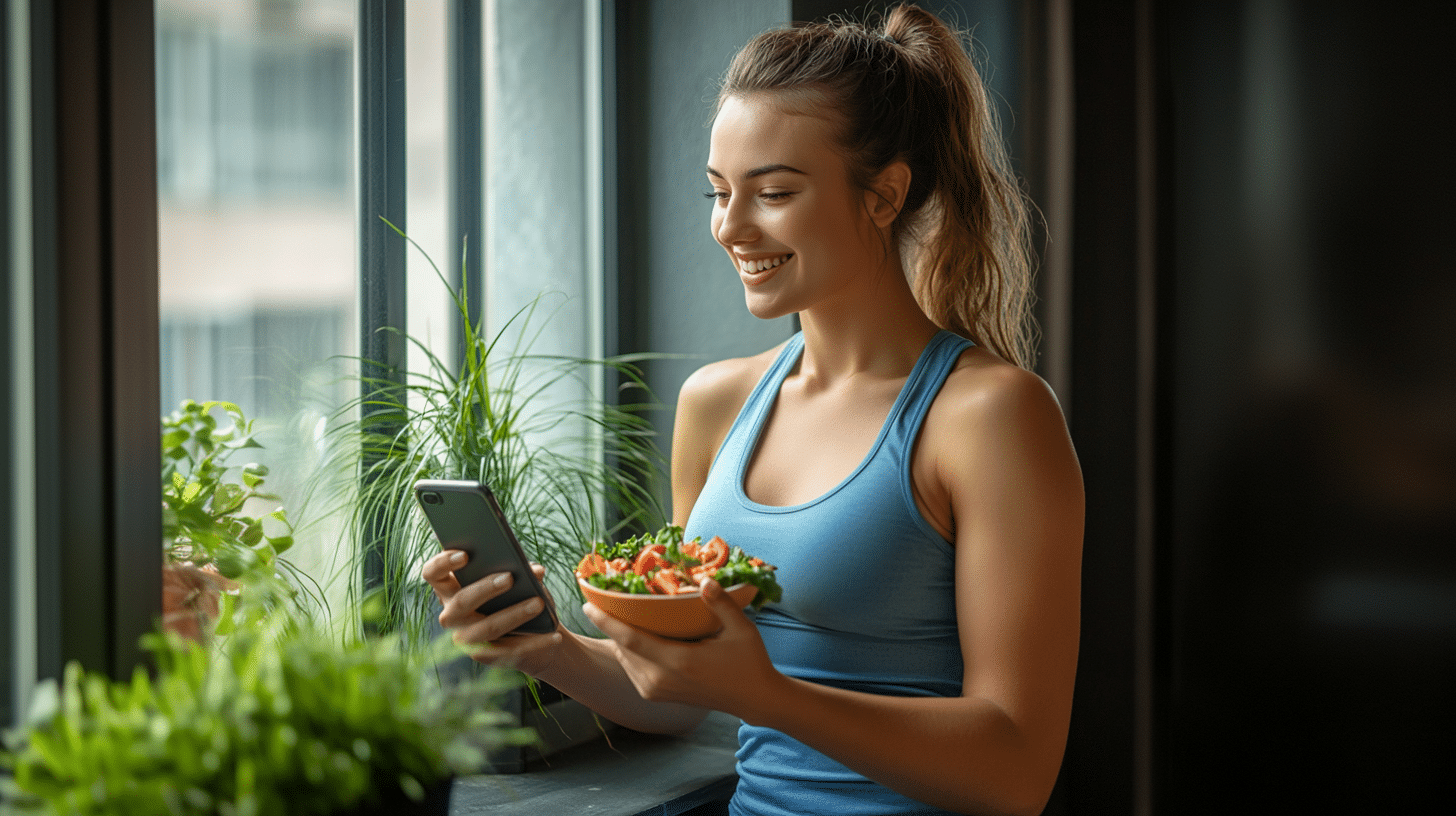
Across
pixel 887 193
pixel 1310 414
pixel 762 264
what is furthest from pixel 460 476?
pixel 1310 414

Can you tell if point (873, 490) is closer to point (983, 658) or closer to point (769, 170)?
point (983, 658)

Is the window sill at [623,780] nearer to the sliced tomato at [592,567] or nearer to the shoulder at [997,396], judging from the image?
the sliced tomato at [592,567]

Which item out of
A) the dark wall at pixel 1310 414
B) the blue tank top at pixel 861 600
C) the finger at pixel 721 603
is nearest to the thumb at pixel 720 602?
the finger at pixel 721 603

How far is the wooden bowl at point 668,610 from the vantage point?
96 centimetres

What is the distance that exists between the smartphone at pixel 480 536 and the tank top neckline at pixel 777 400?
0.28 meters

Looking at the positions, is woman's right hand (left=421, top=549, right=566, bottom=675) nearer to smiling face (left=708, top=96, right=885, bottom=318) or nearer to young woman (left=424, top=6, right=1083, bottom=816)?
young woman (left=424, top=6, right=1083, bottom=816)

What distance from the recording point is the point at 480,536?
1129 mm

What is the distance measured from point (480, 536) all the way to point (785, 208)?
20.1 inches

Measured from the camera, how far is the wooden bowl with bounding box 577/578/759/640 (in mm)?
958

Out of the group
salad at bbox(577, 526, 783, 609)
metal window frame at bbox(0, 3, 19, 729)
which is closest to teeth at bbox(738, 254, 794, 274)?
salad at bbox(577, 526, 783, 609)

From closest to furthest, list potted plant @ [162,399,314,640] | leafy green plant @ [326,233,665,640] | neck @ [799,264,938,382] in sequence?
potted plant @ [162,399,314,640], neck @ [799,264,938,382], leafy green plant @ [326,233,665,640]

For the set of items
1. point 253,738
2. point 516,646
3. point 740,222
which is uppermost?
point 740,222

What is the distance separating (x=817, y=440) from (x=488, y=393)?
513 mm

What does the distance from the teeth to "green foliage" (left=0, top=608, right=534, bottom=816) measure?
63cm
